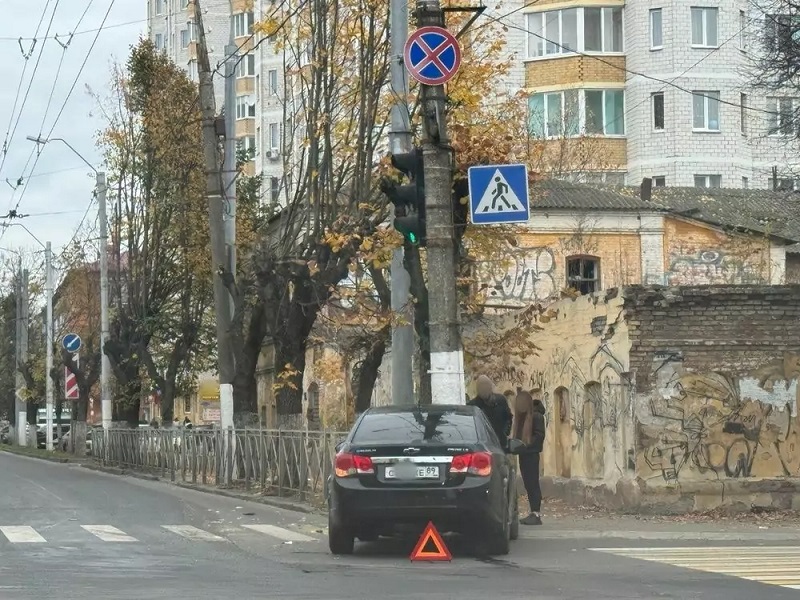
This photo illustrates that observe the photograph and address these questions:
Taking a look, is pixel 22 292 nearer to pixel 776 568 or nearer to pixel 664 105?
pixel 664 105

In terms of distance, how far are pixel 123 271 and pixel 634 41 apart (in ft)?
67.8

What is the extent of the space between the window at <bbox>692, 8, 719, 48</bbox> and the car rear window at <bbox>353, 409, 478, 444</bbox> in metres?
41.7

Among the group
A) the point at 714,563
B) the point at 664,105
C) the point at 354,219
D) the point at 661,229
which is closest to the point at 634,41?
the point at 664,105

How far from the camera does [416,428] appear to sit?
14305 millimetres

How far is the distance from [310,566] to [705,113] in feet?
141

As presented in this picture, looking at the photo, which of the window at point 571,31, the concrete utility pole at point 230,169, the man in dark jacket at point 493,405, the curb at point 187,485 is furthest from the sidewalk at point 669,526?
the window at point 571,31

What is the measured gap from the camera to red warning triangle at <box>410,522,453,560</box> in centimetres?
1365

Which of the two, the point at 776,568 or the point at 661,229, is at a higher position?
the point at 661,229

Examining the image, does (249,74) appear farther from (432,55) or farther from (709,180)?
(432,55)

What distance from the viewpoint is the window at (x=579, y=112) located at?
49125 mm

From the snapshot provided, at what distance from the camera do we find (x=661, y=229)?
37.7m

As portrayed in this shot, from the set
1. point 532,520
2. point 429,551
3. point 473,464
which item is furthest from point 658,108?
point 429,551

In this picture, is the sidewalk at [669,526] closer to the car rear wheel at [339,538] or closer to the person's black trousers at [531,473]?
the person's black trousers at [531,473]

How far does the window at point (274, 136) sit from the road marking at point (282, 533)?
5772 cm
